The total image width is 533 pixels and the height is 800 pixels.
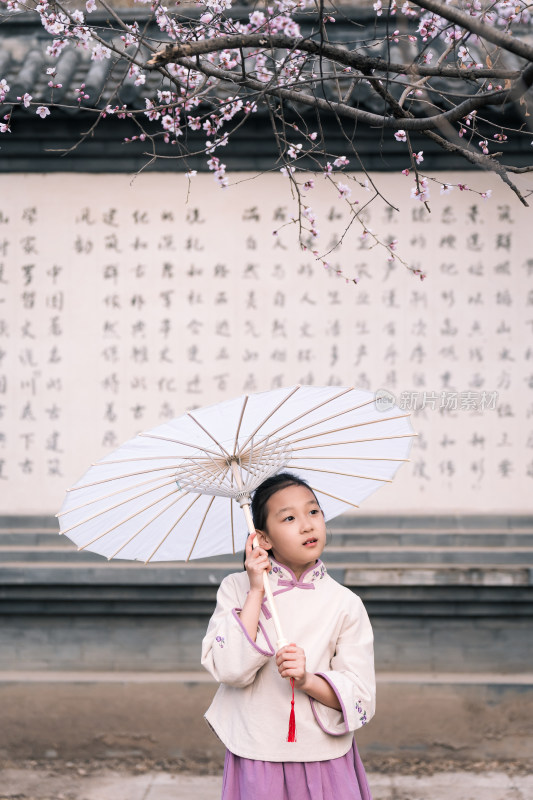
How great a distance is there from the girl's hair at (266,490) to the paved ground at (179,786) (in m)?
2.83

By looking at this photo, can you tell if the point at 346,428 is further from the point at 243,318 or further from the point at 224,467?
the point at 243,318

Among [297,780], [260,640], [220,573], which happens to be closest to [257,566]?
[260,640]

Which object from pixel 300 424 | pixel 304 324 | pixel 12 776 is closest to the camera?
pixel 300 424

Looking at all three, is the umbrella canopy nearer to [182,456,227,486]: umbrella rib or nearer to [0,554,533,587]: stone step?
[182,456,227,486]: umbrella rib

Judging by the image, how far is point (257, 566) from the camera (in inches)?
106

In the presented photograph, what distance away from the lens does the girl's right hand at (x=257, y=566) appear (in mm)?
2699

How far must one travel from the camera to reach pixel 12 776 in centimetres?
534

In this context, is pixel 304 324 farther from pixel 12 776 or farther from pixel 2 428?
pixel 12 776

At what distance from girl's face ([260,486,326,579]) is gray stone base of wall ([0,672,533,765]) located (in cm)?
297

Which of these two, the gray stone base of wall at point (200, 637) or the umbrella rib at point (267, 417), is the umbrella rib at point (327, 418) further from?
the gray stone base of wall at point (200, 637)

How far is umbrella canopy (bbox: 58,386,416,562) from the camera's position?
2.75m

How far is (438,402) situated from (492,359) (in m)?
0.43

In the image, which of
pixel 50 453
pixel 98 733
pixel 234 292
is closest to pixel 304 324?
pixel 234 292

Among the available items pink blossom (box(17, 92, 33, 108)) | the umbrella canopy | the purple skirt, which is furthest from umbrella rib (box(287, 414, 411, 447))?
pink blossom (box(17, 92, 33, 108))
